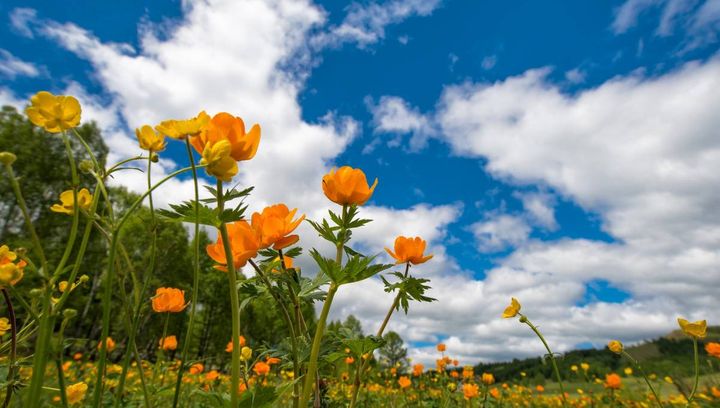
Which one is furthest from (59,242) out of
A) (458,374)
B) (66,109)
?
(66,109)

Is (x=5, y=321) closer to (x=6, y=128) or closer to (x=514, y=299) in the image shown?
(x=514, y=299)

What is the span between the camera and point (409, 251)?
2.07m

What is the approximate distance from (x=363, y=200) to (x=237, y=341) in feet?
2.35

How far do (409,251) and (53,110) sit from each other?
1.59m

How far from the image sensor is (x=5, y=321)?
4.78ft

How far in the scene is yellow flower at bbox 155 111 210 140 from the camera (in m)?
1.04

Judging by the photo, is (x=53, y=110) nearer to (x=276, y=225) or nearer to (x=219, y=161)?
(x=219, y=161)

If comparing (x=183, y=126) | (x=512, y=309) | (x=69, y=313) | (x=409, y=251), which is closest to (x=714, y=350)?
(x=512, y=309)

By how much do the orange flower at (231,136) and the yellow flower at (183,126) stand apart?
1.0 inches

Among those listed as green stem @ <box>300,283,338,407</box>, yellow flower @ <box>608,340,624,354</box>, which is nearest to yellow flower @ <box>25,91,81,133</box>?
green stem @ <box>300,283,338,407</box>

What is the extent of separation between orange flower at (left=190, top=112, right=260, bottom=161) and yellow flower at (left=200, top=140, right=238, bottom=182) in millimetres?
65

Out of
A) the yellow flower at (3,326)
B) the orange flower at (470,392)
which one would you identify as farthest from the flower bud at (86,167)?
the orange flower at (470,392)

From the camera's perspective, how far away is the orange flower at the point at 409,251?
6.79 feet

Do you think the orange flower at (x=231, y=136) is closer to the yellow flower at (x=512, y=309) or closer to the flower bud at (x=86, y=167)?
the flower bud at (x=86, y=167)
